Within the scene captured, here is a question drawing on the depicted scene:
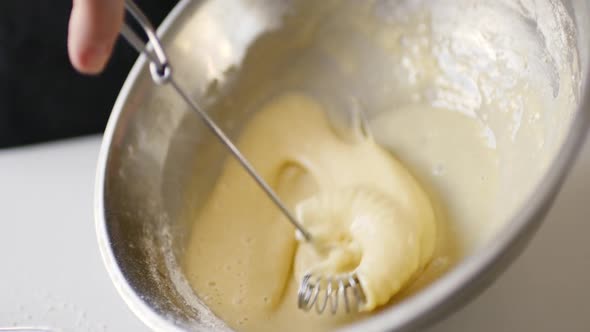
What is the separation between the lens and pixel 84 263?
843 mm

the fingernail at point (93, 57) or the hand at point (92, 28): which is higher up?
the hand at point (92, 28)

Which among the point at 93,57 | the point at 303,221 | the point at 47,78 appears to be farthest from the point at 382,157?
the point at 47,78

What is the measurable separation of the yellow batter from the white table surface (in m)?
0.09

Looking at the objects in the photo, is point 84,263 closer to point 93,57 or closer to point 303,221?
point 303,221

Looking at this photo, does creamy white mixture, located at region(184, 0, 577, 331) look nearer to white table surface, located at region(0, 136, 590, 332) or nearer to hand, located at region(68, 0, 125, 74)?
white table surface, located at region(0, 136, 590, 332)

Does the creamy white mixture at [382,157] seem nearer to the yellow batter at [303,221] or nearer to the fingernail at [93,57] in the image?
the yellow batter at [303,221]

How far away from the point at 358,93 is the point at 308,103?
0.07 metres

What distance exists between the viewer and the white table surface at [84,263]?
0.65 meters

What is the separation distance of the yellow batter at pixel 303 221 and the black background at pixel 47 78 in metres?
0.23

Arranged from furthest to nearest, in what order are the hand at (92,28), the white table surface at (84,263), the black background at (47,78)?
the black background at (47,78), the white table surface at (84,263), the hand at (92,28)

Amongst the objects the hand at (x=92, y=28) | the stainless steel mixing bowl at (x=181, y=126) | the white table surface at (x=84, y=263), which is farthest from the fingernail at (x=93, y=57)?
the white table surface at (x=84, y=263)

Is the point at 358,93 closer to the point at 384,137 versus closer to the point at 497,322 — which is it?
the point at 384,137

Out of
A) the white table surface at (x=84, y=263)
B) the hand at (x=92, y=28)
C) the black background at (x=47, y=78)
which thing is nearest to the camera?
the hand at (x=92, y=28)

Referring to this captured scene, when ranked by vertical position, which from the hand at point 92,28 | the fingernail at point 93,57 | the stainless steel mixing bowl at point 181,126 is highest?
the hand at point 92,28
